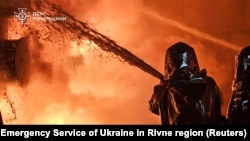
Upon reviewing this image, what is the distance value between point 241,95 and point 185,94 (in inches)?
22.3

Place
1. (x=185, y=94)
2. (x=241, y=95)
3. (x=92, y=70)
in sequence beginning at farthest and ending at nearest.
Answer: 1. (x=92, y=70)
2. (x=241, y=95)
3. (x=185, y=94)

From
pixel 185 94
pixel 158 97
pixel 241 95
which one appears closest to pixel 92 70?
pixel 158 97

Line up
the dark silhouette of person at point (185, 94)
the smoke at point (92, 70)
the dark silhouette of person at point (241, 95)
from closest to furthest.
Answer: the dark silhouette of person at point (185, 94)
the dark silhouette of person at point (241, 95)
the smoke at point (92, 70)

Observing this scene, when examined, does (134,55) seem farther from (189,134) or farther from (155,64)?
(189,134)

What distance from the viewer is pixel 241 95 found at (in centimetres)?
341

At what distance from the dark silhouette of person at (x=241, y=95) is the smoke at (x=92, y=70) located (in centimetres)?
94

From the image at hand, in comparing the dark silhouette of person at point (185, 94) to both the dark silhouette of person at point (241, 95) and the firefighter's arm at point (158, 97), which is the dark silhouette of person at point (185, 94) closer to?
the firefighter's arm at point (158, 97)

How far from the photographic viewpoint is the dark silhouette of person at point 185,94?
3307 millimetres

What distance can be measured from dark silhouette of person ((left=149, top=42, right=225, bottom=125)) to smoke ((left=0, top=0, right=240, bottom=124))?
1.03 m

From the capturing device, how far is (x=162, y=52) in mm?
4465

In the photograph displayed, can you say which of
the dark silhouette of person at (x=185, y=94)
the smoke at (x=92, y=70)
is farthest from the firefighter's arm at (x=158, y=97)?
the smoke at (x=92, y=70)

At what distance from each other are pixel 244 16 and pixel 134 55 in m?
1.47

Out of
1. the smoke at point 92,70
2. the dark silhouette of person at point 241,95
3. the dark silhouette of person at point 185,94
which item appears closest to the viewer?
the dark silhouette of person at point 185,94

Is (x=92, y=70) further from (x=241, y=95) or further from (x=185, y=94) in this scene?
(x=241, y=95)
